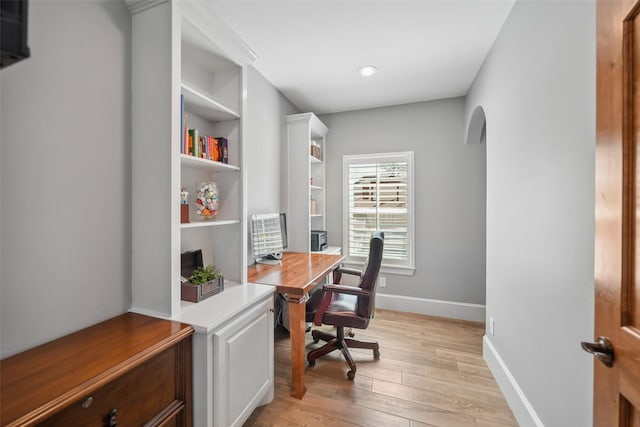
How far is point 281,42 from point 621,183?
2.16 metres

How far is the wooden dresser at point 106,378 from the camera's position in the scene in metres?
0.76

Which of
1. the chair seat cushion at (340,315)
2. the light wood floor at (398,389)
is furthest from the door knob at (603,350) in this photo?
the chair seat cushion at (340,315)

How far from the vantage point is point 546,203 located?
130 cm

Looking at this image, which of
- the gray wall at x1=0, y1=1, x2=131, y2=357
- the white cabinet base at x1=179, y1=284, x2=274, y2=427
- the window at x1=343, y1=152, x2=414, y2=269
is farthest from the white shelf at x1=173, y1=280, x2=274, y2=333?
the window at x1=343, y1=152, x2=414, y2=269

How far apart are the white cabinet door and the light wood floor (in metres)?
0.25

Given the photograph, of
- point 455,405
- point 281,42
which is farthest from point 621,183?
point 281,42

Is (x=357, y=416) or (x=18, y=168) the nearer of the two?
(x=18, y=168)

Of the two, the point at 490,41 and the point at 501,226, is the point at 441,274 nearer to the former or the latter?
the point at 501,226

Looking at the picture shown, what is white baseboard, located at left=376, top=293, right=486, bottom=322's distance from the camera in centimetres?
305

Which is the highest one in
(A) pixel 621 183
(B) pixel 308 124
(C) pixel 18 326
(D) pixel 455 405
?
(B) pixel 308 124

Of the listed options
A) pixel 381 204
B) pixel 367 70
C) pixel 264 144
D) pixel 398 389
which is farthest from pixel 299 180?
pixel 398 389

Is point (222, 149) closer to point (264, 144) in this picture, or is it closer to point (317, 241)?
point (264, 144)

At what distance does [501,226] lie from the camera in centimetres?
189

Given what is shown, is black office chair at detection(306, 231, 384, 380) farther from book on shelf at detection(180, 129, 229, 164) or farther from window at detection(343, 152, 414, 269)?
window at detection(343, 152, 414, 269)
